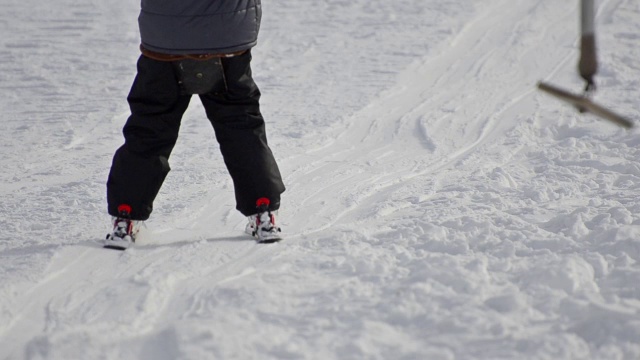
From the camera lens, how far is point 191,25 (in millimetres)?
3014

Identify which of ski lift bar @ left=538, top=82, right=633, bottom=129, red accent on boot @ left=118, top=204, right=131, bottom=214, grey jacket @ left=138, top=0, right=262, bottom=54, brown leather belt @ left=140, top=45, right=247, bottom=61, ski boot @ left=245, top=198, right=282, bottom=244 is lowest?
red accent on boot @ left=118, top=204, right=131, bottom=214

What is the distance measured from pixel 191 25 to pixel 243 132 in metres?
0.44

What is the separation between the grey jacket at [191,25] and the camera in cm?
301

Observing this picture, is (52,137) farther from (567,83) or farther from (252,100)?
(567,83)

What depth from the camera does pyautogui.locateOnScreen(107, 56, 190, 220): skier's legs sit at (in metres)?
3.07

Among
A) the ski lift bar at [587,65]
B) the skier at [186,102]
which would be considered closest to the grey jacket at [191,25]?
the skier at [186,102]

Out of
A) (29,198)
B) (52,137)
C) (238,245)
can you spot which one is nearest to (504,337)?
(238,245)

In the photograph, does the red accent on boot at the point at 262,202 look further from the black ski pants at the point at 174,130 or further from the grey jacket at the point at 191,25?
the grey jacket at the point at 191,25

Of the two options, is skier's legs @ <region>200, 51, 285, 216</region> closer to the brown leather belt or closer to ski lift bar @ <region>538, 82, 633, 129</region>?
the brown leather belt

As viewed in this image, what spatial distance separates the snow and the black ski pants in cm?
23

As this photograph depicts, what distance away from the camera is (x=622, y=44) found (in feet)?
22.3

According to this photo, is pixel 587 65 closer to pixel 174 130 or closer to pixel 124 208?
pixel 174 130

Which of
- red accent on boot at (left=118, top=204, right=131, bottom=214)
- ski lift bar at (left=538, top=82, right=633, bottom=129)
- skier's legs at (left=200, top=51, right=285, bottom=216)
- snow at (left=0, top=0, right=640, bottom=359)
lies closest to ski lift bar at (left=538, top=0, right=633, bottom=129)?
ski lift bar at (left=538, top=82, right=633, bottom=129)

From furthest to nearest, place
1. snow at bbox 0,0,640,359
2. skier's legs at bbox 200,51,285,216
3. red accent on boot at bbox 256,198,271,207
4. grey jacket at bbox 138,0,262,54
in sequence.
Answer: red accent on boot at bbox 256,198,271,207, skier's legs at bbox 200,51,285,216, grey jacket at bbox 138,0,262,54, snow at bbox 0,0,640,359
